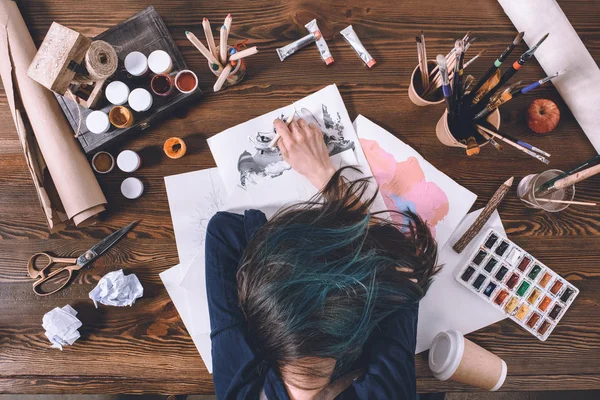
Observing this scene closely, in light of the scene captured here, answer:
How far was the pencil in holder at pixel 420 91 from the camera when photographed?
0.81 metres

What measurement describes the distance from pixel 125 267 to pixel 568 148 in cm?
106

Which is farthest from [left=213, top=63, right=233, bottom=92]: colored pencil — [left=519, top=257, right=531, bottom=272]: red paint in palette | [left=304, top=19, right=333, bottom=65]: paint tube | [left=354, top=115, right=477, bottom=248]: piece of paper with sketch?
[left=519, top=257, right=531, bottom=272]: red paint in palette

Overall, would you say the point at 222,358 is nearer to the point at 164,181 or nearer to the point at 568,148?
the point at 164,181

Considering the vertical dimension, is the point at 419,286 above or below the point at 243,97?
below

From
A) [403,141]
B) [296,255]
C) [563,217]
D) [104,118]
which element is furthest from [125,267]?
[563,217]

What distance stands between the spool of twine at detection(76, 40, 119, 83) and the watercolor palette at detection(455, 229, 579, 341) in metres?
0.88

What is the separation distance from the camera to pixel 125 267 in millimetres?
861

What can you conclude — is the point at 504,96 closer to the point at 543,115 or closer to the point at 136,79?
the point at 543,115

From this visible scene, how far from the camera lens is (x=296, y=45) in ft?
2.85

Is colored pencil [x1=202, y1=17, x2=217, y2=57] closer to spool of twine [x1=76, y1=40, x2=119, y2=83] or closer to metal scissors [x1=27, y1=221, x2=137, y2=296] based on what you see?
spool of twine [x1=76, y1=40, x2=119, y2=83]

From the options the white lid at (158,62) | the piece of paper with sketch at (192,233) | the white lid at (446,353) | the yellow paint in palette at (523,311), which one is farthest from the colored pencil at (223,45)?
the yellow paint in palette at (523,311)

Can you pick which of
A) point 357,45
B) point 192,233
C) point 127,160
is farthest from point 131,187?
point 357,45

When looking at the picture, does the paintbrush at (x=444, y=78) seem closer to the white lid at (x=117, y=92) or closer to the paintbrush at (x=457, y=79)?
the paintbrush at (x=457, y=79)

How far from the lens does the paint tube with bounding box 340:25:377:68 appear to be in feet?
2.85
